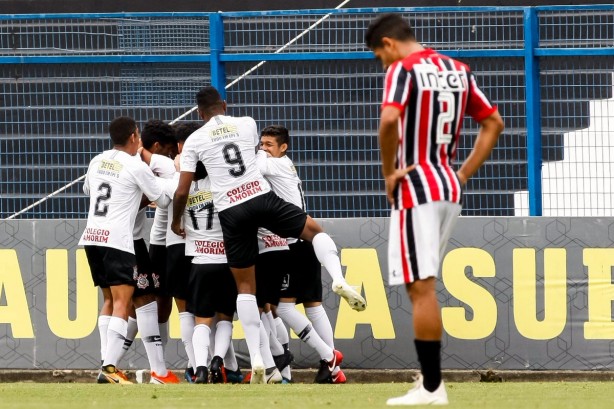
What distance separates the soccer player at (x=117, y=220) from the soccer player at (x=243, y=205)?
0.43 meters

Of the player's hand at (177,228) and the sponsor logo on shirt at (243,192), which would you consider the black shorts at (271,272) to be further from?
the sponsor logo on shirt at (243,192)

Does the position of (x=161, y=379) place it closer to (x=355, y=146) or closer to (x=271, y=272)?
(x=271, y=272)

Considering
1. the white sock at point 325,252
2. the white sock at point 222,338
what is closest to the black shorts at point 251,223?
the white sock at point 325,252

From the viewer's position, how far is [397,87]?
23.2 feet

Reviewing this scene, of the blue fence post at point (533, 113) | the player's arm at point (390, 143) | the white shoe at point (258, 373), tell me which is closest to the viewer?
the player's arm at point (390, 143)

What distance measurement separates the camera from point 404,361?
38.1 ft

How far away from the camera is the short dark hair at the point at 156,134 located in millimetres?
11320

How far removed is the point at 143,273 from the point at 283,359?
1326mm

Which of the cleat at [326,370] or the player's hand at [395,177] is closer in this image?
the player's hand at [395,177]

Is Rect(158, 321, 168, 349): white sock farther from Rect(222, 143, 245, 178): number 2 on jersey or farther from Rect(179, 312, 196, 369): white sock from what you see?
Rect(222, 143, 245, 178): number 2 on jersey

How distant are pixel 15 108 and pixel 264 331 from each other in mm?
3469

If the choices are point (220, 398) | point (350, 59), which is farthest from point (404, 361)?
point (220, 398)

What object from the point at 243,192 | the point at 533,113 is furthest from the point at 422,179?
the point at 533,113

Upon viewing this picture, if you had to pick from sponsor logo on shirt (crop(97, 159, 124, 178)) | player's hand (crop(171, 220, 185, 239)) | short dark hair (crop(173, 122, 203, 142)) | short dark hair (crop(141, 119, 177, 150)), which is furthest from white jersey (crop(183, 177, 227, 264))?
short dark hair (crop(141, 119, 177, 150))
